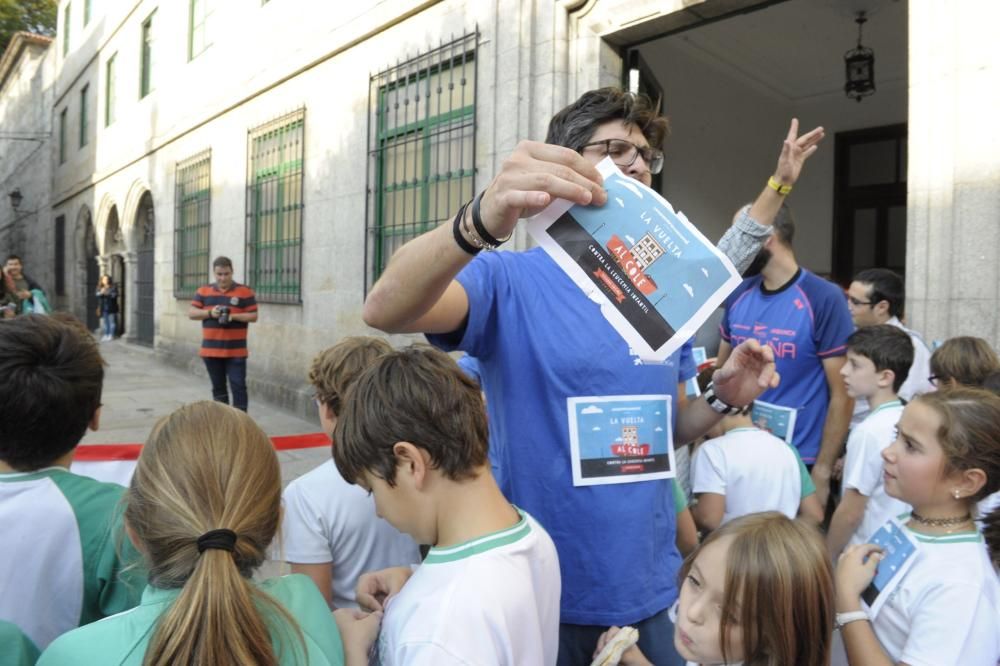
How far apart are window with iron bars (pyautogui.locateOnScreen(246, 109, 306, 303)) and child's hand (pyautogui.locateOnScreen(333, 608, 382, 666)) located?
7.94 metres

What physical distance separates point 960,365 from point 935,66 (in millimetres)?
1604

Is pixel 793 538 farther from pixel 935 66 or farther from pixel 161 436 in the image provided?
pixel 935 66

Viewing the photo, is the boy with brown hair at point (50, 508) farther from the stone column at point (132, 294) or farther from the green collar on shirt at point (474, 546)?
the stone column at point (132, 294)

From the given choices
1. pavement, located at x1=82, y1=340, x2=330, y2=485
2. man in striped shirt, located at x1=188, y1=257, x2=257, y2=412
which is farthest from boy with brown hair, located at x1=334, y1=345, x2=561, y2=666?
man in striped shirt, located at x1=188, y1=257, x2=257, y2=412

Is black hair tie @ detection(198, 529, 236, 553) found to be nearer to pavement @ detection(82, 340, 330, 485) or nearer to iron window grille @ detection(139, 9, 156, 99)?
pavement @ detection(82, 340, 330, 485)

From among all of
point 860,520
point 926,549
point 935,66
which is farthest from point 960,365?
point 935,66

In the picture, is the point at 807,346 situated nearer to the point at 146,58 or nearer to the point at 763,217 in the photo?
the point at 763,217

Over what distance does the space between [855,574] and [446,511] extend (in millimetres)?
1009

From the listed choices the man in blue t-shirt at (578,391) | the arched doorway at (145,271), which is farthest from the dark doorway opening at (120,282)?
the man in blue t-shirt at (578,391)

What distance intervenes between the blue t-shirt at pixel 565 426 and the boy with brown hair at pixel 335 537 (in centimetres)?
37

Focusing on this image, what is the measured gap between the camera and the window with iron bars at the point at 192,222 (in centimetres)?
1205

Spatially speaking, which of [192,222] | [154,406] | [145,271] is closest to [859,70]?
[154,406]

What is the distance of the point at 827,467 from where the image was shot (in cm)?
336

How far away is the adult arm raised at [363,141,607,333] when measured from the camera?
4.18 feet
